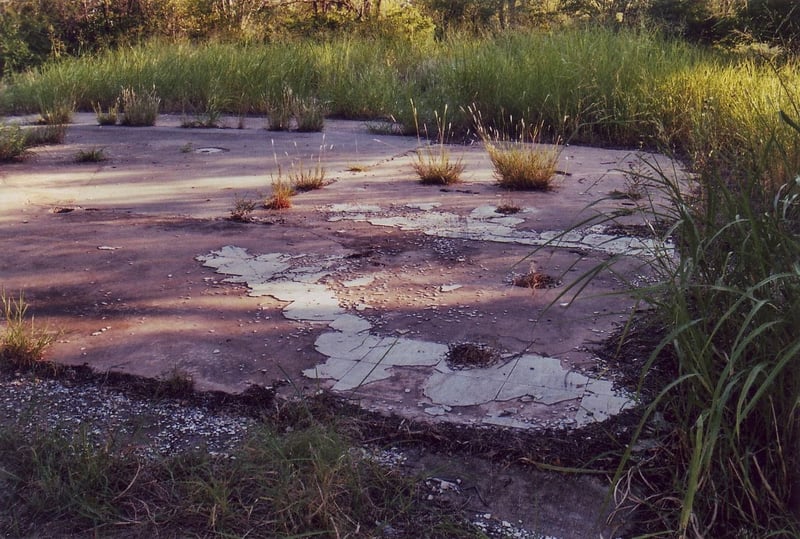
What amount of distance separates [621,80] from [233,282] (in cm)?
501

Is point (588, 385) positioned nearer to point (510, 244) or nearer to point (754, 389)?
point (754, 389)

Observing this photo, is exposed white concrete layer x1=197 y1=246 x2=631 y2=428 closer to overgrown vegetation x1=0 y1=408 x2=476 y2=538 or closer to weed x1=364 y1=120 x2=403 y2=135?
overgrown vegetation x1=0 y1=408 x2=476 y2=538

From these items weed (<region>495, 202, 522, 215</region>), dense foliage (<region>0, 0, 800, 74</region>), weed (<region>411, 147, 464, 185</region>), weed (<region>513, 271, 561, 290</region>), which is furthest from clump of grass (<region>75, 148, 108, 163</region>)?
dense foliage (<region>0, 0, 800, 74</region>)

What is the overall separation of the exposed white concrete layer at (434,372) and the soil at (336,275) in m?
0.05

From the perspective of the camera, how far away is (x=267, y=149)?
709cm

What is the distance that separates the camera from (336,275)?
155 inches

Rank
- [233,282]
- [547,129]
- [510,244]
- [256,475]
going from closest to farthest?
[256,475], [233,282], [510,244], [547,129]

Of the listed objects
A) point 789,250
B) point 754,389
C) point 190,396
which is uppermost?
point 789,250

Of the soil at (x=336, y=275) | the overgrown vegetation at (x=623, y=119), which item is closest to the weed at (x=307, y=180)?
the soil at (x=336, y=275)

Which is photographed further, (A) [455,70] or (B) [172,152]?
(A) [455,70]

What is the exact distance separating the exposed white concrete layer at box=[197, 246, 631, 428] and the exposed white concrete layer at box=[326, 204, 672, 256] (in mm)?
1156

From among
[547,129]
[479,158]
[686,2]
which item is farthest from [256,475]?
[686,2]

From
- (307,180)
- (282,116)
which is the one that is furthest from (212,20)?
(307,180)

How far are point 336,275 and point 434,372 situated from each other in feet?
3.76
